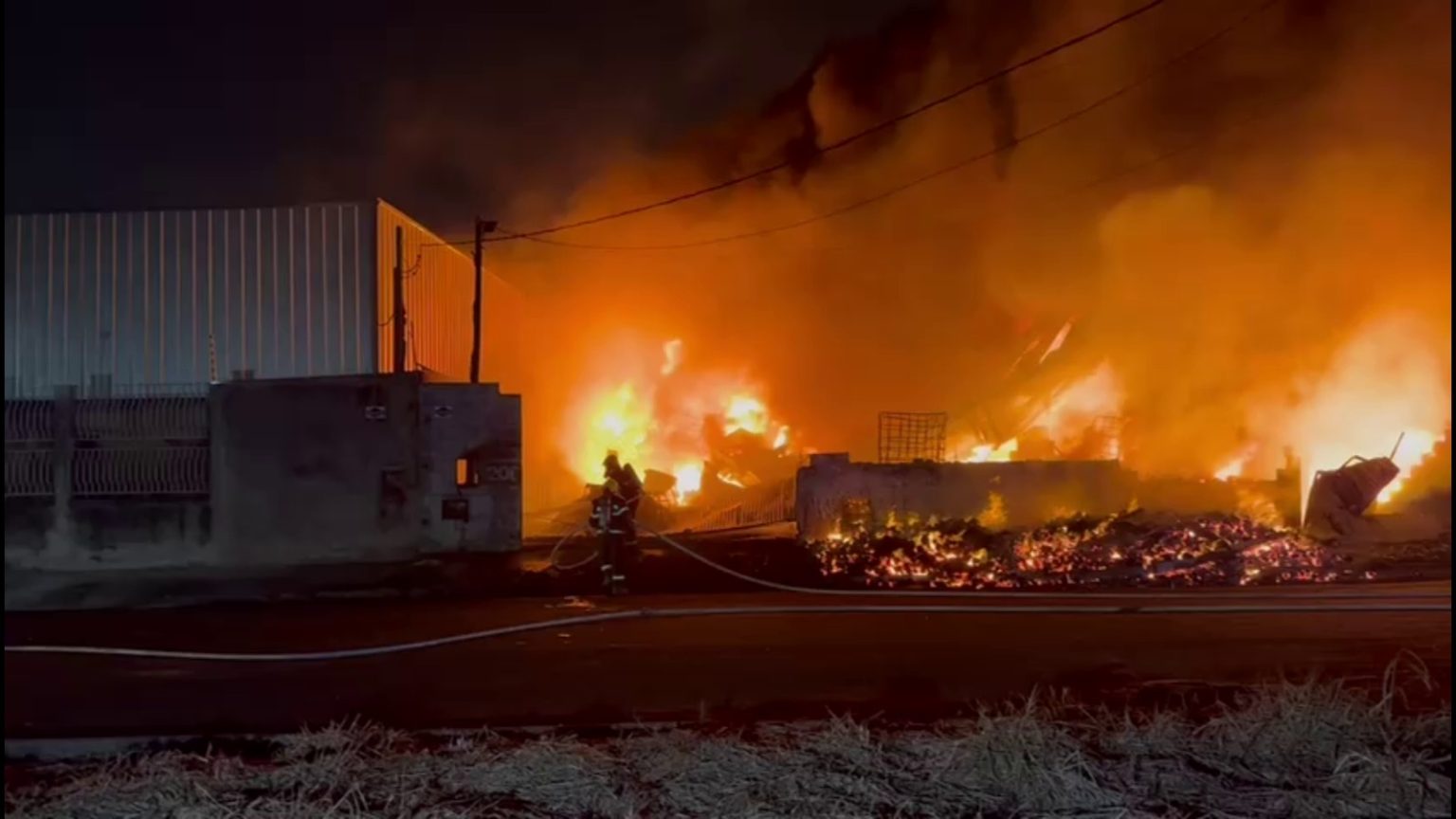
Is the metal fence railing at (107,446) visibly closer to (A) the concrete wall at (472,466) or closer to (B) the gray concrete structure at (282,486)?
(B) the gray concrete structure at (282,486)

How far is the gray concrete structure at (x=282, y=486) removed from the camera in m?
13.4

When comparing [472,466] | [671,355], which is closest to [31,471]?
[472,466]

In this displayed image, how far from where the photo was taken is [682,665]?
7.24 m

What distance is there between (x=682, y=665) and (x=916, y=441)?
1548 centimetres

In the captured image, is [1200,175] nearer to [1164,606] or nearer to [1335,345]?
[1335,345]

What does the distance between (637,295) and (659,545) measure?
14.0 meters

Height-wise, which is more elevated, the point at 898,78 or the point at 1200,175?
the point at 898,78

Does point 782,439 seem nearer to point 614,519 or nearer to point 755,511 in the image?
point 755,511

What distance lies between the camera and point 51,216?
56.4 feet

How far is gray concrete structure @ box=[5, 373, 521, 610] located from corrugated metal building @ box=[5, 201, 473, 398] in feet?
11.4

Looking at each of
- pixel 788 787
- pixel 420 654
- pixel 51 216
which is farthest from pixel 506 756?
pixel 51 216

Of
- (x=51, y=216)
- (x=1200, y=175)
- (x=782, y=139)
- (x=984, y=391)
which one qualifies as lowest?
(x=984, y=391)

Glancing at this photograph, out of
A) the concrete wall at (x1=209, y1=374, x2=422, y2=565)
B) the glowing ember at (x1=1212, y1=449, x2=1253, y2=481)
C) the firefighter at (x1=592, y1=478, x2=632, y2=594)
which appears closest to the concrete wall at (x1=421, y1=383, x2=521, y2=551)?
the concrete wall at (x1=209, y1=374, x2=422, y2=565)

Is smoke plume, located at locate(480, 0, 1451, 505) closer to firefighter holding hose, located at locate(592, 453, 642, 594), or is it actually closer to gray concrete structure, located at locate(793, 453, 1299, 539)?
gray concrete structure, located at locate(793, 453, 1299, 539)
